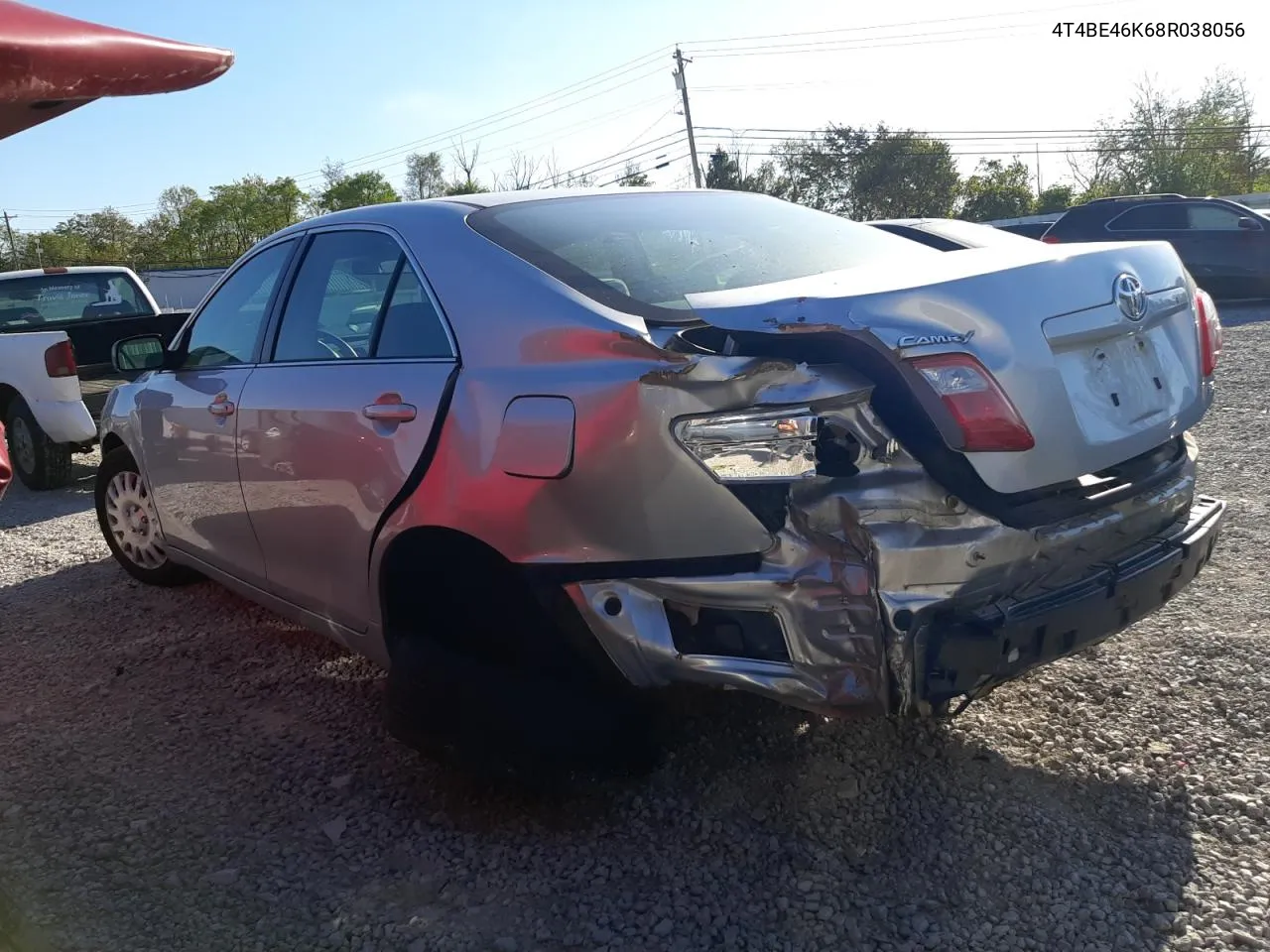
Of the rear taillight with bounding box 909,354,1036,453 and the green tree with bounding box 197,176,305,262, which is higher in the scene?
the green tree with bounding box 197,176,305,262

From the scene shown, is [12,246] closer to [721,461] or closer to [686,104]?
[686,104]

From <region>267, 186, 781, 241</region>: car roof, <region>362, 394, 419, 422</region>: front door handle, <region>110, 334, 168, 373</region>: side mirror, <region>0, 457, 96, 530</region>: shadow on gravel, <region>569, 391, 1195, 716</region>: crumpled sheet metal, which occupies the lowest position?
<region>0, 457, 96, 530</region>: shadow on gravel

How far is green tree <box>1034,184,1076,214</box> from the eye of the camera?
3838cm

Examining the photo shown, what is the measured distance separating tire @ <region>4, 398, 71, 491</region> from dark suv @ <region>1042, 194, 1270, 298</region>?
36.3 feet

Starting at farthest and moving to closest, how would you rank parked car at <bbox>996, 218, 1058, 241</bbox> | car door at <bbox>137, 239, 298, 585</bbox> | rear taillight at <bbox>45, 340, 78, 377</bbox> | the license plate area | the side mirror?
parked car at <bbox>996, 218, 1058, 241</bbox>, rear taillight at <bbox>45, 340, 78, 377</bbox>, the side mirror, car door at <bbox>137, 239, 298, 585</bbox>, the license plate area

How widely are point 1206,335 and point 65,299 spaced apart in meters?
9.22

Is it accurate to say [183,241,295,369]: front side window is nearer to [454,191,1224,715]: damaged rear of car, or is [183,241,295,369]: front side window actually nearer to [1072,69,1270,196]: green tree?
[454,191,1224,715]: damaged rear of car

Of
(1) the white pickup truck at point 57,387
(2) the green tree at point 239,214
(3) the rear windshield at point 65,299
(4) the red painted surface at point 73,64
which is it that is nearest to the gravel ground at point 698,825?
(4) the red painted surface at point 73,64

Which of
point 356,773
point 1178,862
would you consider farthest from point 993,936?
point 356,773

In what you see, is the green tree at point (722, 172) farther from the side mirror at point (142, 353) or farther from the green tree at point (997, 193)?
the side mirror at point (142, 353)

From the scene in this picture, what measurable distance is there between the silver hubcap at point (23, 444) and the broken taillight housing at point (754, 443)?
694cm

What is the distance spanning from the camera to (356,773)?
3.21m

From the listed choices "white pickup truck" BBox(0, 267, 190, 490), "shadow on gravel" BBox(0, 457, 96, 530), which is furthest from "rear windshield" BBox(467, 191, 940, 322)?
"shadow on gravel" BBox(0, 457, 96, 530)

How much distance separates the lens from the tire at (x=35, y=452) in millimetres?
7668
